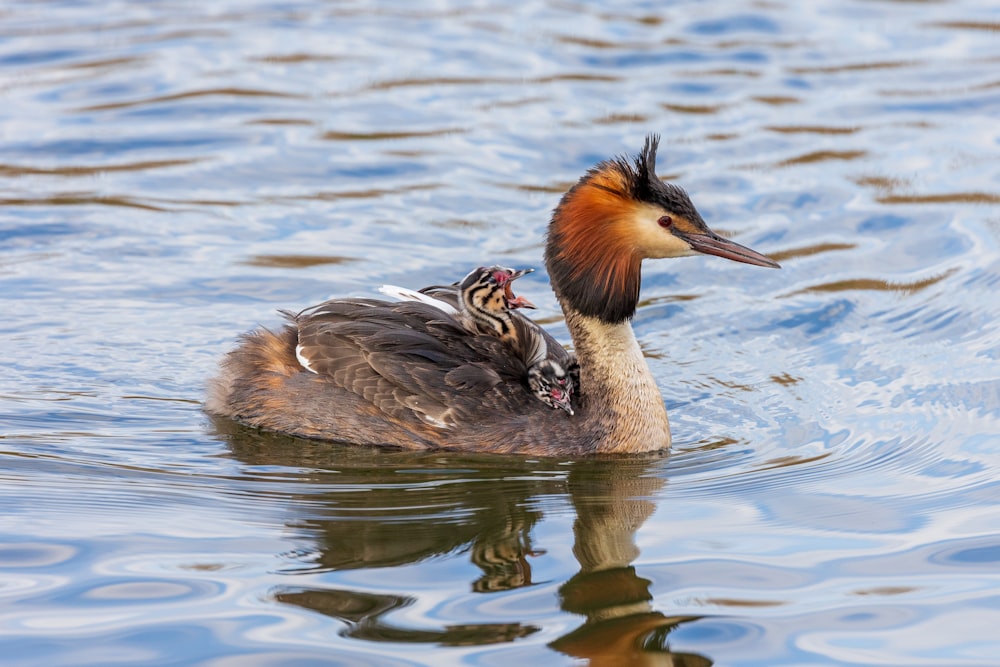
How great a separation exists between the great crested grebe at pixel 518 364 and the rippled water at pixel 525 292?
174 millimetres

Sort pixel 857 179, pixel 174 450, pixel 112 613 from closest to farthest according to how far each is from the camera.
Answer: pixel 112 613
pixel 174 450
pixel 857 179

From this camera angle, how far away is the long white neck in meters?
7.64

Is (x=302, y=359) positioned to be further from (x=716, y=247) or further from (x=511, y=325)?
(x=716, y=247)

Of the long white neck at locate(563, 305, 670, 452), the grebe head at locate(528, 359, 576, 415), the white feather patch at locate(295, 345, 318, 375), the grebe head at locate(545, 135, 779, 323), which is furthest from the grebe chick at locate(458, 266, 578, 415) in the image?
the white feather patch at locate(295, 345, 318, 375)

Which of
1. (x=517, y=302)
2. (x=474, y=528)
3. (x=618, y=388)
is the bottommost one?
(x=474, y=528)

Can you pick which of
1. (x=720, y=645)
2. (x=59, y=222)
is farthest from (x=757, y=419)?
(x=59, y=222)

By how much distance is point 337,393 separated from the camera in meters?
7.76

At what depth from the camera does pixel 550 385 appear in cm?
778

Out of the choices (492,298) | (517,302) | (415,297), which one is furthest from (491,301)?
(415,297)

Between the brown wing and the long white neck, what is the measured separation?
0.35 meters

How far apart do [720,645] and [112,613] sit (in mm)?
2194

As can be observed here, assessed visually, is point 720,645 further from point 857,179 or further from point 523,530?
point 857,179

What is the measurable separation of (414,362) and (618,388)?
3.36 ft

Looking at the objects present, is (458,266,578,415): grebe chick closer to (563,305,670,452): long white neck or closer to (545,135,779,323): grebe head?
(563,305,670,452): long white neck
